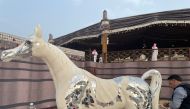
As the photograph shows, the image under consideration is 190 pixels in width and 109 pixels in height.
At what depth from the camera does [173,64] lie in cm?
1010

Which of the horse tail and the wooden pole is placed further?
the wooden pole

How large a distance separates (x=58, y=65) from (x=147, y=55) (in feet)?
25.4

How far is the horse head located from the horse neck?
0.07m

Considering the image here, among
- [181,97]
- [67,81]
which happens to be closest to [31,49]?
[67,81]

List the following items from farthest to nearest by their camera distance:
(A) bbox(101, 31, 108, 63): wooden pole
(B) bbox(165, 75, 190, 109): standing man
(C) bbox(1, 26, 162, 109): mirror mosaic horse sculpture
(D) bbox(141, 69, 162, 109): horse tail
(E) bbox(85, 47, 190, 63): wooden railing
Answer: (A) bbox(101, 31, 108, 63): wooden pole
(E) bbox(85, 47, 190, 63): wooden railing
(D) bbox(141, 69, 162, 109): horse tail
(B) bbox(165, 75, 190, 109): standing man
(C) bbox(1, 26, 162, 109): mirror mosaic horse sculpture

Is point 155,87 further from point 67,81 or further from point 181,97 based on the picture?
point 67,81

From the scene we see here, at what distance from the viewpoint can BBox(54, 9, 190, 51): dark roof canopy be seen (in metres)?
11.3

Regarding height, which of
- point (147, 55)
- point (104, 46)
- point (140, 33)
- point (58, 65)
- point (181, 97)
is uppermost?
point (140, 33)

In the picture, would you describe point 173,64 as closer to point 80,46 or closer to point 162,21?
point 162,21

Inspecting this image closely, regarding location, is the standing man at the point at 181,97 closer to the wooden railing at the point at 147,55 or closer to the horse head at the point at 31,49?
the horse head at the point at 31,49

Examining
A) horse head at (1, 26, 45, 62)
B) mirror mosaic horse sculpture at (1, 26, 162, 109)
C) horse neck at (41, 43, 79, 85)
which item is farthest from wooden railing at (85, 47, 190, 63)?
horse head at (1, 26, 45, 62)

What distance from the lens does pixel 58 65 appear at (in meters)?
3.61

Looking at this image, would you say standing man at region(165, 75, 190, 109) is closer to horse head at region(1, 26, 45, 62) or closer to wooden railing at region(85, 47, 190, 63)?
horse head at region(1, 26, 45, 62)

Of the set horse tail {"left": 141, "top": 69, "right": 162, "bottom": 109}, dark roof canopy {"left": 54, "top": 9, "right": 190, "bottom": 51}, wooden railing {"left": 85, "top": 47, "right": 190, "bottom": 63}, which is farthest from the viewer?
dark roof canopy {"left": 54, "top": 9, "right": 190, "bottom": 51}
